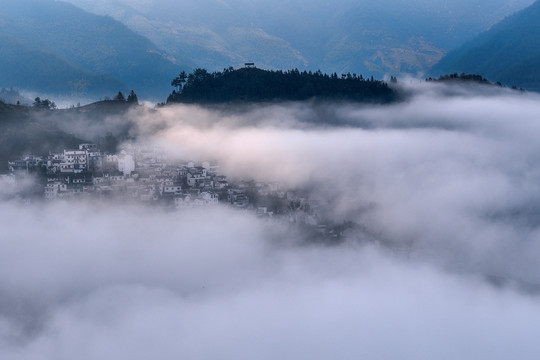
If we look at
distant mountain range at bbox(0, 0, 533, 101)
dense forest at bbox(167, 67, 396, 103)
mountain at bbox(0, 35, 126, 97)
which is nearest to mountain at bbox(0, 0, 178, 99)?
mountain at bbox(0, 35, 126, 97)

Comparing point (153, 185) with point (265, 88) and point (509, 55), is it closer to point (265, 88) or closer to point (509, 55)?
point (265, 88)

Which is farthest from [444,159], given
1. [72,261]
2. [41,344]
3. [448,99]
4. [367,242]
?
[41,344]

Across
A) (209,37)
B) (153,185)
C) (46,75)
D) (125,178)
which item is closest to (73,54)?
(46,75)

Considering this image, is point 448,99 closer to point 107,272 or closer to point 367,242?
point 367,242

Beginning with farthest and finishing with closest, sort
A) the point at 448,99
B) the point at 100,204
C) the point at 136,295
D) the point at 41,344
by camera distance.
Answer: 1. the point at 448,99
2. the point at 100,204
3. the point at 136,295
4. the point at 41,344

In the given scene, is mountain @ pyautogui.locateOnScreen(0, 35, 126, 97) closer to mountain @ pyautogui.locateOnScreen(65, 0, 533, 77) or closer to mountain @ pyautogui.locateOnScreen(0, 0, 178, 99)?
mountain @ pyautogui.locateOnScreen(0, 0, 178, 99)

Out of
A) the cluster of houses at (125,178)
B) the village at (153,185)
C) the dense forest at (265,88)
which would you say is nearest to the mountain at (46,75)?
the dense forest at (265,88)
